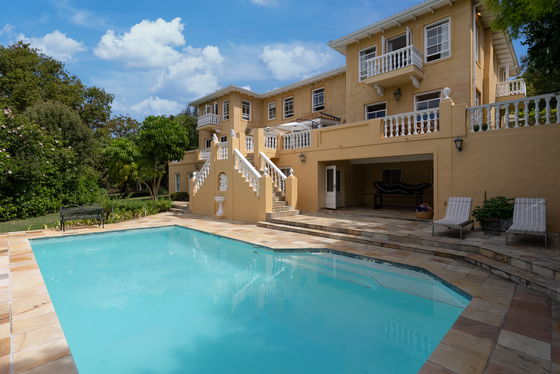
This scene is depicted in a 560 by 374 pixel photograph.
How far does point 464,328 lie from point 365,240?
4611mm

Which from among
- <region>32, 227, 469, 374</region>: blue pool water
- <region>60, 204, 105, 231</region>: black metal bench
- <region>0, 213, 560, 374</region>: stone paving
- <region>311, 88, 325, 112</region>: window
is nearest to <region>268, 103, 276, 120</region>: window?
<region>311, 88, 325, 112</region>: window

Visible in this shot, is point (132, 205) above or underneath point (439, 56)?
underneath

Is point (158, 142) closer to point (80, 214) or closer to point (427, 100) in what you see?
point (80, 214)

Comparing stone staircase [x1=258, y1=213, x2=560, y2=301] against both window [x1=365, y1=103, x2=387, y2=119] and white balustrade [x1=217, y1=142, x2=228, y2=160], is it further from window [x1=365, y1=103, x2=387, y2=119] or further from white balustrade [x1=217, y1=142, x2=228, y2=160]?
window [x1=365, y1=103, x2=387, y2=119]

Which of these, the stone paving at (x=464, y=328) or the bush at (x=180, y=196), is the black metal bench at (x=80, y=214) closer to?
the stone paving at (x=464, y=328)

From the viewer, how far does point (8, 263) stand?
21.4 feet

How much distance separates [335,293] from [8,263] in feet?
23.8

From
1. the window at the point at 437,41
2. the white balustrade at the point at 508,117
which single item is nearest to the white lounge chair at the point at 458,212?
the white balustrade at the point at 508,117

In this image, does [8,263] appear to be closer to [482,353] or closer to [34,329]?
[34,329]

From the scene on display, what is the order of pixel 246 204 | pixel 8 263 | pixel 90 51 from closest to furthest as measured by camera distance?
pixel 8 263, pixel 246 204, pixel 90 51

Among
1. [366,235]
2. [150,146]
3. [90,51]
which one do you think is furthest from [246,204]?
[90,51]

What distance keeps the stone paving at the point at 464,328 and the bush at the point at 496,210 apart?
2346mm

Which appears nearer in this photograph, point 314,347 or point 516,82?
point 314,347

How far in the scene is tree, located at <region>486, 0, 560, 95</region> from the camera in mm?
4383
